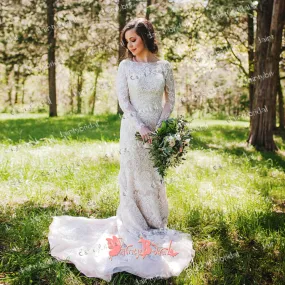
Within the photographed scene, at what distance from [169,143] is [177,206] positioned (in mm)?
1969

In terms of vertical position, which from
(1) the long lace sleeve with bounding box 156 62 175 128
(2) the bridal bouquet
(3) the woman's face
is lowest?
(2) the bridal bouquet

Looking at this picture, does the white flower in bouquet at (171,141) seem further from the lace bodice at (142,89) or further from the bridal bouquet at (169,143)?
the lace bodice at (142,89)

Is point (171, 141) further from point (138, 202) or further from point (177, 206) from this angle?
point (177, 206)

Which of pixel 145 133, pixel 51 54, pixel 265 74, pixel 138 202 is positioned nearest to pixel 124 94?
pixel 145 133

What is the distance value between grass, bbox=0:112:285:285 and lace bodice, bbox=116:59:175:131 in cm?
167

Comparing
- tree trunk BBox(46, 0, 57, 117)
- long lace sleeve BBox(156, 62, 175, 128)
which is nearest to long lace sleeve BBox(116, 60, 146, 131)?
long lace sleeve BBox(156, 62, 175, 128)

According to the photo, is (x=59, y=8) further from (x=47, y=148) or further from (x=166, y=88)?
(x=166, y=88)

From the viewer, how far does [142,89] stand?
3990mm

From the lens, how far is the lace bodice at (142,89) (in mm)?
3979

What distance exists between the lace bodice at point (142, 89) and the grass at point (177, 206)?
1666 millimetres

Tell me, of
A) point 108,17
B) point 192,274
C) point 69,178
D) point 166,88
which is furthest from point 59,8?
point 192,274

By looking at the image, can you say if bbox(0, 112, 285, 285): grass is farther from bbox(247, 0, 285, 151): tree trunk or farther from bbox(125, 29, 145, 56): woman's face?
bbox(125, 29, 145, 56): woman's face

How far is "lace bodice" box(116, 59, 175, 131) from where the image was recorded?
3.98 m

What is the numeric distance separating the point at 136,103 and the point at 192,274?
2025mm
